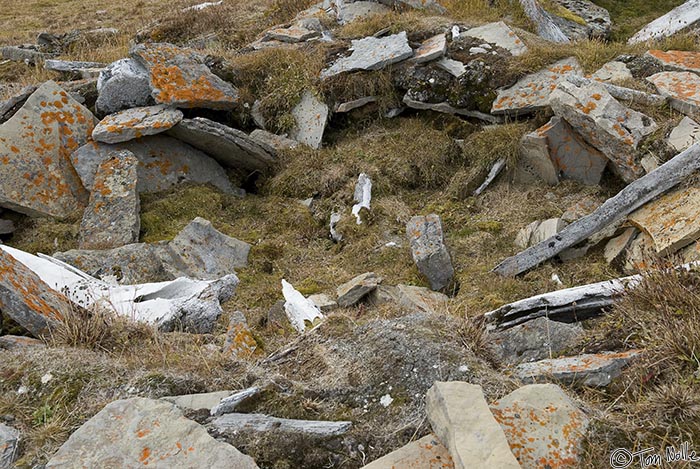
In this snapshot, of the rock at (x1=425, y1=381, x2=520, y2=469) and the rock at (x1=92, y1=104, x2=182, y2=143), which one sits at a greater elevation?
the rock at (x1=425, y1=381, x2=520, y2=469)

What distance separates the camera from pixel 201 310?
477 cm

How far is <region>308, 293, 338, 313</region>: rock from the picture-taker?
5.16 meters

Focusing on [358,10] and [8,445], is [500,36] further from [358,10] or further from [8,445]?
[8,445]

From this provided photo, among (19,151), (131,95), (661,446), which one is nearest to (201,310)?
(661,446)

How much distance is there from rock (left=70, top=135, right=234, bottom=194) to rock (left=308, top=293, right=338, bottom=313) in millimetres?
2845

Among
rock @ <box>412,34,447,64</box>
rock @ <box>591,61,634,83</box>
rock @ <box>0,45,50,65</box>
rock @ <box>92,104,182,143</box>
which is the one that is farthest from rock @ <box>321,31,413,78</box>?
rock @ <box>0,45,50,65</box>

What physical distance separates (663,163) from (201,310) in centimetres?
448

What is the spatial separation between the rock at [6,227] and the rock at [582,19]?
336 inches

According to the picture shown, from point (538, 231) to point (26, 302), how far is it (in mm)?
4469

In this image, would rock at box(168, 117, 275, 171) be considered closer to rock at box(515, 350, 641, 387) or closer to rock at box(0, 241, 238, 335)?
rock at box(0, 241, 238, 335)

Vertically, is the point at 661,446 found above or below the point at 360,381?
above

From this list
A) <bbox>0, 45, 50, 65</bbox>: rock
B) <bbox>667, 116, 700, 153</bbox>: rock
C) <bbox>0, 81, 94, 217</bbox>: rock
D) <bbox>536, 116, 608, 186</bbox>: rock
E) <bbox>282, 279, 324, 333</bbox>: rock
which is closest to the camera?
<bbox>282, 279, 324, 333</bbox>: rock

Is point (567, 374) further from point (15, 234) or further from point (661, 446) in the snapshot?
point (15, 234)

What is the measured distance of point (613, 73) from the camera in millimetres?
7238
